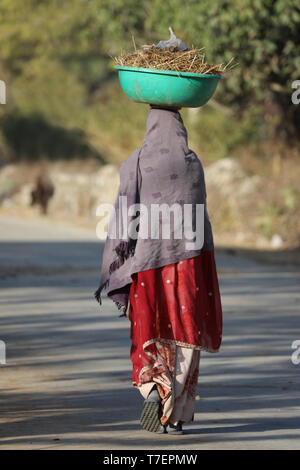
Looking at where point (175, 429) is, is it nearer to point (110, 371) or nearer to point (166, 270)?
point (166, 270)

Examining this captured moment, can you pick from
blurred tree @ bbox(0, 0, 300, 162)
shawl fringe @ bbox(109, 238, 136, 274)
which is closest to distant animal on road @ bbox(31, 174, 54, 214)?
blurred tree @ bbox(0, 0, 300, 162)

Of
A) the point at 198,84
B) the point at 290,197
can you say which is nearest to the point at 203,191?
the point at 198,84

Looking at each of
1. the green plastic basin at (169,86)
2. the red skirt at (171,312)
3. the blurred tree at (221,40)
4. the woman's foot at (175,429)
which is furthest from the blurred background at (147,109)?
the woman's foot at (175,429)

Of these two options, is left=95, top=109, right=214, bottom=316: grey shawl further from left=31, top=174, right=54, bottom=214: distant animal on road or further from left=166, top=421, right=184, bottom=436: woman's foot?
left=31, top=174, right=54, bottom=214: distant animal on road

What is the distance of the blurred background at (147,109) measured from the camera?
17.4 metres

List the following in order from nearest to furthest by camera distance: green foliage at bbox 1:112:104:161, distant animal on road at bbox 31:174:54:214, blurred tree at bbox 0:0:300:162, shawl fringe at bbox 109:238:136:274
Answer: shawl fringe at bbox 109:238:136:274, blurred tree at bbox 0:0:300:162, distant animal on road at bbox 31:174:54:214, green foliage at bbox 1:112:104:161

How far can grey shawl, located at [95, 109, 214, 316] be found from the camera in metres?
6.01

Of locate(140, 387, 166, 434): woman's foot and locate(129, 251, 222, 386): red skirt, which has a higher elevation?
locate(129, 251, 222, 386): red skirt

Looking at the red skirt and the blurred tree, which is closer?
the red skirt

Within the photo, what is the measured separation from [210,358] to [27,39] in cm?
2904

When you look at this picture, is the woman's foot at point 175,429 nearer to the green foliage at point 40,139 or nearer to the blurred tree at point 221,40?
the blurred tree at point 221,40

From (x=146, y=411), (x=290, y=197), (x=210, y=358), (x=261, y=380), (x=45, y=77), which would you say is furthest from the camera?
(x=45, y=77)

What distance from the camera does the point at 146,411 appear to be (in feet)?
18.9

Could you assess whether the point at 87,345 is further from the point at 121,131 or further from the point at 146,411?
the point at 121,131
